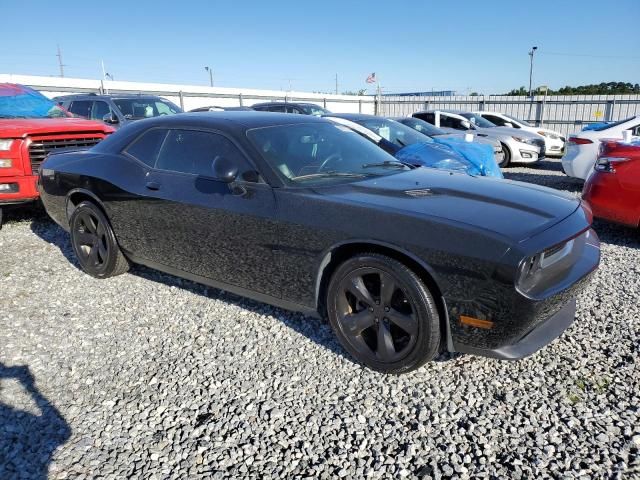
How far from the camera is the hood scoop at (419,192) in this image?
2.91 meters

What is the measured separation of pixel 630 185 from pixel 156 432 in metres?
4.91

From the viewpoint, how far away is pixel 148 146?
396cm

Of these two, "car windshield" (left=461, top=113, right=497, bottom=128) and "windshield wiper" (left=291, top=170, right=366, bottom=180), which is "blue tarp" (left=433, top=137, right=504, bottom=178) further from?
"car windshield" (left=461, top=113, right=497, bottom=128)

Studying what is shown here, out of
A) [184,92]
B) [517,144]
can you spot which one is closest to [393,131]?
[517,144]

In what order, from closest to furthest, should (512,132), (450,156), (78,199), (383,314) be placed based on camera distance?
1. (383,314)
2. (78,199)
3. (450,156)
4. (512,132)

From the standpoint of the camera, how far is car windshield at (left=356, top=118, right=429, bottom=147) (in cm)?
778

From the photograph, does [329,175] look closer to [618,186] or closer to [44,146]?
[618,186]

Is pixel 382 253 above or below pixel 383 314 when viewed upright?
above

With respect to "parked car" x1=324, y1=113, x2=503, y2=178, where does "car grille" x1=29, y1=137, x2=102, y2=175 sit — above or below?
above

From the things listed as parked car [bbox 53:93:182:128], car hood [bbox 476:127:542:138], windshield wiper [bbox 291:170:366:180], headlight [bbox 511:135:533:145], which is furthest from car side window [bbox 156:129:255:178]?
headlight [bbox 511:135:533:145]

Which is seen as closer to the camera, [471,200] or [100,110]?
[471,200]

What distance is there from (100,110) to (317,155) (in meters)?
8.36

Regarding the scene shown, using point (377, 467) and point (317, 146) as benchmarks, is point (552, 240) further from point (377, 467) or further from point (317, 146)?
point (317, 146)

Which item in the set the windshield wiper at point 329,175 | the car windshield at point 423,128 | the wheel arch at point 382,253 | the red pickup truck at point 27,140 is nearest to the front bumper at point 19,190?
the red pickup truck at point 27,140
